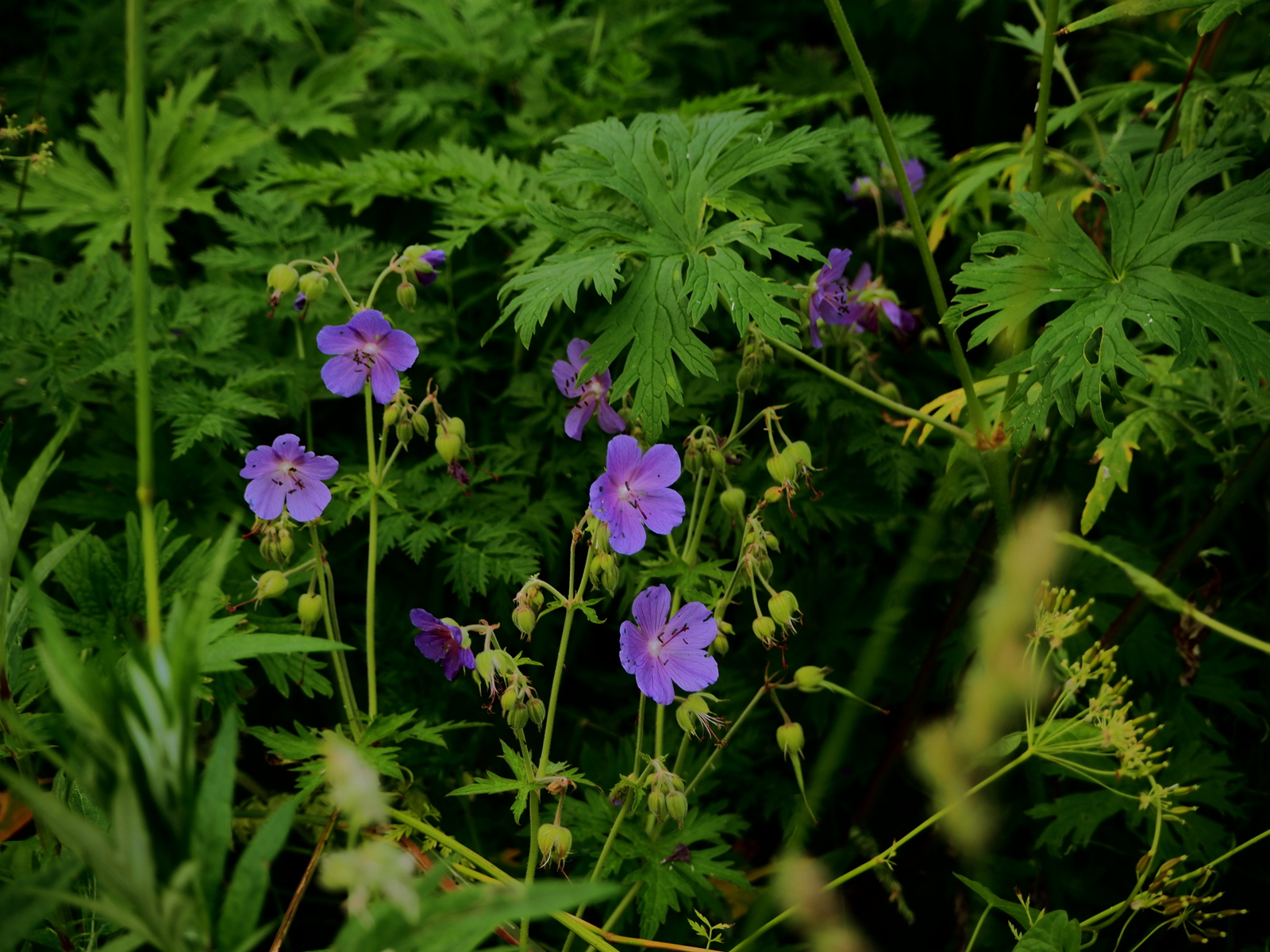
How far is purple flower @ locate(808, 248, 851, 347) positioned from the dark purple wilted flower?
1.9 inches

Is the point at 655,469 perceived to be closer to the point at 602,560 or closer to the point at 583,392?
the point at 602,560

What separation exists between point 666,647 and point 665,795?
192mm

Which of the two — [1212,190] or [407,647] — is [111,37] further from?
[1212,190]

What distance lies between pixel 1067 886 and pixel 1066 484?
2.52ft

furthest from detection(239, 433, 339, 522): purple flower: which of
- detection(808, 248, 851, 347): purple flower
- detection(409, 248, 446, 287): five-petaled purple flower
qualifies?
detection(808, 248, 851, 347): purple flower

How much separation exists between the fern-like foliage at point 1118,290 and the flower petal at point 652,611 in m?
0.54

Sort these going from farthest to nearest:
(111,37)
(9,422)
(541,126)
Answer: (111,37), (541,126), (9,422)

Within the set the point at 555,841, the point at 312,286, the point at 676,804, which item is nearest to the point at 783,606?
the point at 676,804

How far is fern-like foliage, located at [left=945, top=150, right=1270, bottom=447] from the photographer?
1.26 metres

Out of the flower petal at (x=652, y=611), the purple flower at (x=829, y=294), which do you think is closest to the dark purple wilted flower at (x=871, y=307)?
the purple flower at (x=829, y=294)

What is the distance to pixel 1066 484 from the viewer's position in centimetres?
193

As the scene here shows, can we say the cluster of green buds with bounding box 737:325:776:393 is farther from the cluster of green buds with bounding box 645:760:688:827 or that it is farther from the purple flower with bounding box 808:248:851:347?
the cluster of green buds with bounding box 645:760:688:827

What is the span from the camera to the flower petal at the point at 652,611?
125cm

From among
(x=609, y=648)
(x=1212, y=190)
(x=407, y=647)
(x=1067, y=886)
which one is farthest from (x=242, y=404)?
(x=1212, y=190)
